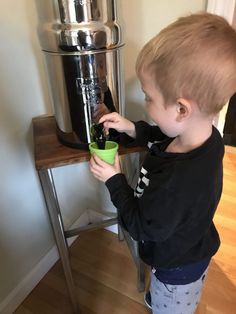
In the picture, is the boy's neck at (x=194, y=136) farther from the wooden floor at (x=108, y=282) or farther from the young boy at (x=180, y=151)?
the wooden floor at (x=108, y=282)

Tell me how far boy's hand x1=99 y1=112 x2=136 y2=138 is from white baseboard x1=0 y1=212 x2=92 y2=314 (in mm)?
803

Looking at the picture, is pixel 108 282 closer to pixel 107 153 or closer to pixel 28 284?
pixel 28 284

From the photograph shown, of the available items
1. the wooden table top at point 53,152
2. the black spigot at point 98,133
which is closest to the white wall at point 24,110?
the wooden table top at point 53,152

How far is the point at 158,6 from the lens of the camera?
0.93m

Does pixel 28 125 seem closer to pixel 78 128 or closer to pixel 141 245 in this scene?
pixel 78 128

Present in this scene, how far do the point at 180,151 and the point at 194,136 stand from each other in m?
0.05

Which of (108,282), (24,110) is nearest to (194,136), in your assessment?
(24,110)

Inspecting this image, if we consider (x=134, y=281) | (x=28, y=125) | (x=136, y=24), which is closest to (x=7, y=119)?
(x=28, y=125)

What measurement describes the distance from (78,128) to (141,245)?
399 millimetres

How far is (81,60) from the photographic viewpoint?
0.66 m

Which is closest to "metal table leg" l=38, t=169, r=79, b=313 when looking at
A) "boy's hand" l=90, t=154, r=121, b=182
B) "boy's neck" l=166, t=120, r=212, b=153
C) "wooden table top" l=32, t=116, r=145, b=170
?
"wooden table top" l=32, t=116, r=145, b=170

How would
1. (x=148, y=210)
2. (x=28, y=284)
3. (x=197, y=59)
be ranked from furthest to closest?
(x=28, y=284) → (x=148, y=210) → (x=197, y=59)

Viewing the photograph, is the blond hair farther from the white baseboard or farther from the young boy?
the white baseboard

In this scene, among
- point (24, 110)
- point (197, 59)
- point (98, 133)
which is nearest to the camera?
point (197, 59)
